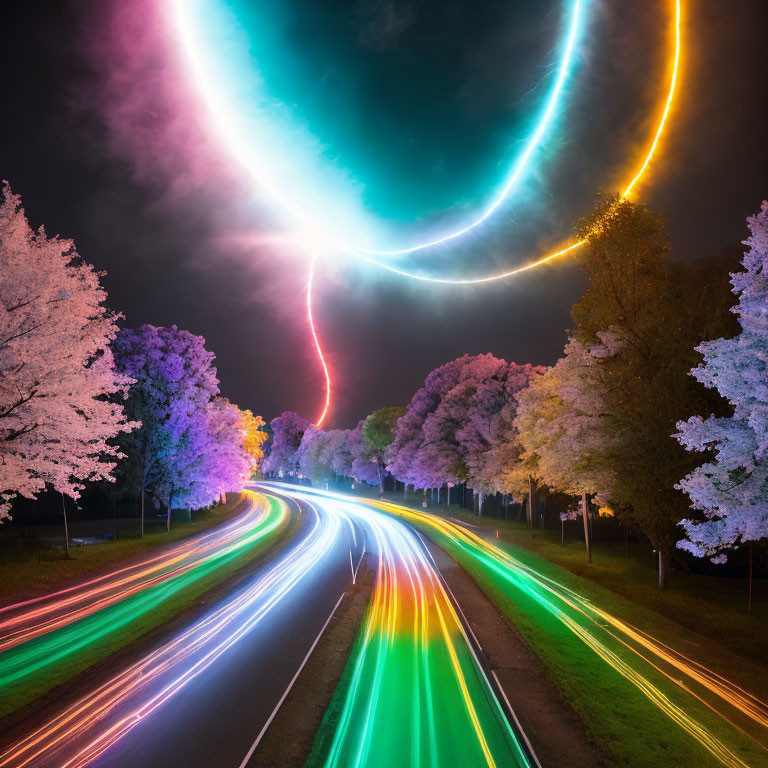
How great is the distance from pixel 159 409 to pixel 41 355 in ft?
49.8

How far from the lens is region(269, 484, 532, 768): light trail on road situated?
7352mm

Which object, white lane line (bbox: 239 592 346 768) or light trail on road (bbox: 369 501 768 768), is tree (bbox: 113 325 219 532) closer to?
white lane line (bbox: 239 592 346 768)

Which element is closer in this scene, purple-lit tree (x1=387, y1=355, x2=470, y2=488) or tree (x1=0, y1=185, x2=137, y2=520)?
tree (x1=0, y1=185, x2=137, y2=520)

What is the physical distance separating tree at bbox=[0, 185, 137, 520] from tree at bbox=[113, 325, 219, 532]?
40.0ft

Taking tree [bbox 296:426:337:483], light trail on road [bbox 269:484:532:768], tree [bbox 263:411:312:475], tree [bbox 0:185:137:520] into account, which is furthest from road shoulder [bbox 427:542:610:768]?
tree [bbox 263:411:312:475]

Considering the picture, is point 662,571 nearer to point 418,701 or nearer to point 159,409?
point 418,701

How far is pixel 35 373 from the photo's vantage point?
592 inches

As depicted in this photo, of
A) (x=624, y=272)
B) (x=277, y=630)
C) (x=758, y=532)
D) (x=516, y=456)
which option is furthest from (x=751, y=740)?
(x=516, y=456)

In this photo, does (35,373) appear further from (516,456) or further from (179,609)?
(516,456)

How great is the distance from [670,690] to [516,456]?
97.2ft

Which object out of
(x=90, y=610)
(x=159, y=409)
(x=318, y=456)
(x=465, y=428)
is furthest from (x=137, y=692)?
(x=318, y=456)

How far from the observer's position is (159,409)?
29969mm

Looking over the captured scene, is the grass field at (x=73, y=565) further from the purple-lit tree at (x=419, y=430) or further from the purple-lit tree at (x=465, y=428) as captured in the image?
the purple-lit tree at (x=419, y=430)

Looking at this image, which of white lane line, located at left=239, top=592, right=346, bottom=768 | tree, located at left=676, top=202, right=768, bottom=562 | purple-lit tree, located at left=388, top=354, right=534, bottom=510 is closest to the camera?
white lane line, located at left=239, top=592, right=346, bottom=768
